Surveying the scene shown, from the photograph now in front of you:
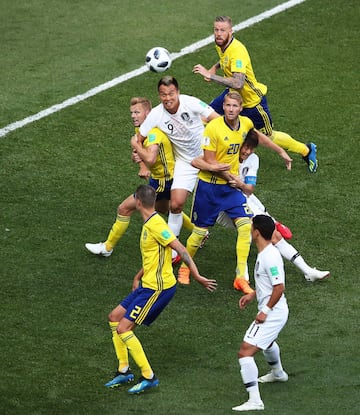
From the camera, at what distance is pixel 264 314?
10.5 m

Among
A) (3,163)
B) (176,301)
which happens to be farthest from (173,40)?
(176,301)

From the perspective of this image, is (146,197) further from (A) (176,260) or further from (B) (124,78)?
(B) (124,78)

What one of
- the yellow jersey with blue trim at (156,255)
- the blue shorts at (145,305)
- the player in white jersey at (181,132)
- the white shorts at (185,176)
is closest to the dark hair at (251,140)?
the player in white jersey at (181,132)

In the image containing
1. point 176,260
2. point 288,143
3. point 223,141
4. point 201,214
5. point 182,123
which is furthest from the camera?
point 288,143

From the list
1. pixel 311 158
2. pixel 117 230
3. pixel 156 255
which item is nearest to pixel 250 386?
pixel 156 255

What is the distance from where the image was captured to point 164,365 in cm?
1145

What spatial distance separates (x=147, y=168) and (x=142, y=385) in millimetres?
3261

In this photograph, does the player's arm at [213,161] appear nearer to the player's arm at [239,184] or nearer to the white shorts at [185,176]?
the player's arm at [239,184]

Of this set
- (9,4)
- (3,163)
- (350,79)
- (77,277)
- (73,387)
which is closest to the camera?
(73,387)

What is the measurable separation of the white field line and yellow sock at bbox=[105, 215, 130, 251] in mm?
4095

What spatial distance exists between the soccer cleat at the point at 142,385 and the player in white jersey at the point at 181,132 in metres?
3.03

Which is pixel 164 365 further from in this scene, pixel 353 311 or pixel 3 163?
pixel 3 163

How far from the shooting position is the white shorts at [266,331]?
10430mm

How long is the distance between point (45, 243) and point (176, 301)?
7.10ft
